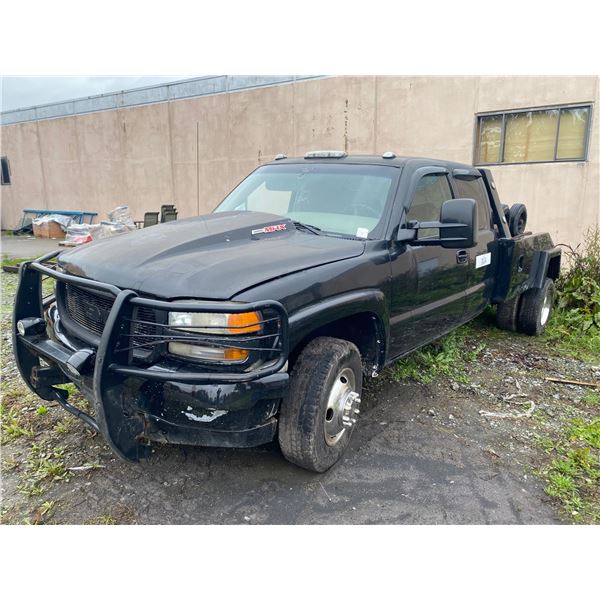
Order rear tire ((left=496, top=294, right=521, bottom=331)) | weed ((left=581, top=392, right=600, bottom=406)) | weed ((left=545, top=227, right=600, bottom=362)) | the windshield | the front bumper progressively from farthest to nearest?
rear tire ((left=496, top=294, right=521, bottom=331))
weed ((left=545, top=227, right=600, bottom=362))
weed ((left=581, top=392, right=600, bottom=406))
the windshield
the front bumper

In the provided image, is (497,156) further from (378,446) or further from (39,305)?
(39,305)

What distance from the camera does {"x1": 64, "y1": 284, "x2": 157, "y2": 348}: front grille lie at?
2.53 metres

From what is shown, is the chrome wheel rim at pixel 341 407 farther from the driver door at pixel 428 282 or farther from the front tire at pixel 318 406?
the driver door at pixel 428 282

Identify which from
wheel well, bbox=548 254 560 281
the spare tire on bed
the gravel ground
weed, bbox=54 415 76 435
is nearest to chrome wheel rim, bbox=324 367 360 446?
the gravel ground

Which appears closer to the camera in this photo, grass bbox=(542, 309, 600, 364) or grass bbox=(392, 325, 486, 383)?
grass bbox=(392, 325, 486, 383)

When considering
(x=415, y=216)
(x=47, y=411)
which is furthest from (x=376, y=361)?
(x=47, y=411)

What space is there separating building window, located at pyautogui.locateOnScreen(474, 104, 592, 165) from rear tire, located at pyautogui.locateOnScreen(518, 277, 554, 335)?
392cm

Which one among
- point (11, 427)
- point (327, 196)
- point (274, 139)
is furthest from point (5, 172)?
point (327, 196)

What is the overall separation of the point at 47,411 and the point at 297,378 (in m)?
2.15

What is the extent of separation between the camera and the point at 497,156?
9320 mm

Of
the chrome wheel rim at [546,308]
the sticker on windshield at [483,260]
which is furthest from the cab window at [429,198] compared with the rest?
the chrome wheel rim at [546,308]

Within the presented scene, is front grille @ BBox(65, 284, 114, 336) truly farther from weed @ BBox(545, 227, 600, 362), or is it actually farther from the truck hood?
weed @ BBox(545, 227, 600, 362)

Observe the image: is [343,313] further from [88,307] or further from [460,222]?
[88,307]

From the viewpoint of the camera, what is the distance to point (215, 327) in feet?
7.84
